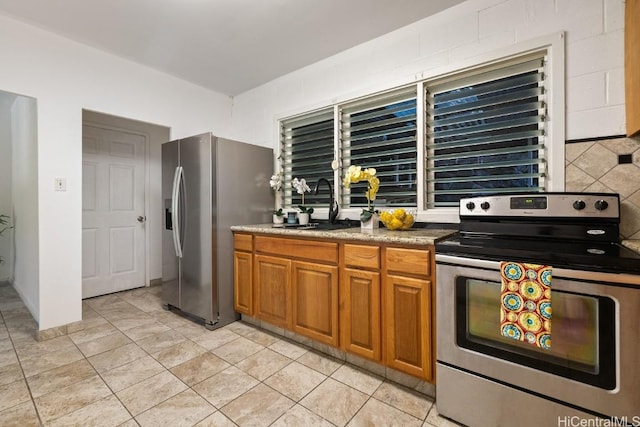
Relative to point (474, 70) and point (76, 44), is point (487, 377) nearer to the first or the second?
point (474, 70)

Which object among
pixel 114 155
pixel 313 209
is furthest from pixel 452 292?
pixel 114 155

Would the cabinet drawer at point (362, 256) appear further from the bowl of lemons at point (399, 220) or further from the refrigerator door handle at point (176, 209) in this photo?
the refrigerator door handle at point (176, 209)

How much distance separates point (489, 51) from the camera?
1.93 m

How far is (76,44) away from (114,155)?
1.43 meters

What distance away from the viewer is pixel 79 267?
2543 millimetres

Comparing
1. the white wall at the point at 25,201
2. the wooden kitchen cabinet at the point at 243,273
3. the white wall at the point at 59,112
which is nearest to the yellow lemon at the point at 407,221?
the wooden kitchen cabinet at the point at 243,273

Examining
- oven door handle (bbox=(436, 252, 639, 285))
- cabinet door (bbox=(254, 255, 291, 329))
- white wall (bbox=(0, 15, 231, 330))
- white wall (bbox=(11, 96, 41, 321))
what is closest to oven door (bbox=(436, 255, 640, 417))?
oven door handle (bbox=(436, 252, 639, 285))

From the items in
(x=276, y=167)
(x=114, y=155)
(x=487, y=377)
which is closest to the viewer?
(x=487, y=377)

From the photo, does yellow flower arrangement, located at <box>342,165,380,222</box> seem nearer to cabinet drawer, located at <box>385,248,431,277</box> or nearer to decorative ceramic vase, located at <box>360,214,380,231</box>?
decorative ceramic vase, located at <box>360,214,380,231</box>

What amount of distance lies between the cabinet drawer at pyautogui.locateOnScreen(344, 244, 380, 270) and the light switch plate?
8.17 feet

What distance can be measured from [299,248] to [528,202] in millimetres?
1465

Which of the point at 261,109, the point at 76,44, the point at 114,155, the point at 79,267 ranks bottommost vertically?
the point at 79,267

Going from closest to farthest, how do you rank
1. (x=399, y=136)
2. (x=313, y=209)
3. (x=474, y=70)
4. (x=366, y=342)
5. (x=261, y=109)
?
(x=366, y=342), (x=474, y=70), (x=399, y=136), (x=313, y=209), (x=261, y=109)

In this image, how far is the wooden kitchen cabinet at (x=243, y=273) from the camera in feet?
8.28
